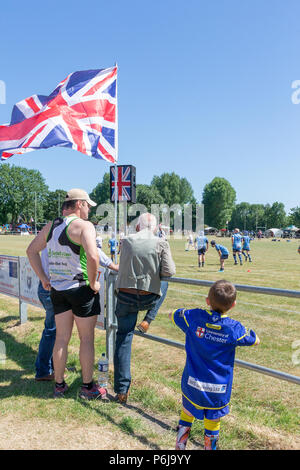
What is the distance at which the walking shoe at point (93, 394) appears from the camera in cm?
351

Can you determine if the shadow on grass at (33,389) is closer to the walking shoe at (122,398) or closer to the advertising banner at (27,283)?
the walking shoe at (122,398)

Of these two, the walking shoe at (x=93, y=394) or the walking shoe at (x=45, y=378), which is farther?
the walking shoe at (x=45, y=378)

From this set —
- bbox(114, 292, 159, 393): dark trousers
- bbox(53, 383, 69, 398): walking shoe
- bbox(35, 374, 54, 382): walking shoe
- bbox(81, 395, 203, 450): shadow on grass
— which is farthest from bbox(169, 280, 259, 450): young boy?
bbox(35, 374, 54, 382): walking shoe

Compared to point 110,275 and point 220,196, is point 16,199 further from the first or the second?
point 110,275

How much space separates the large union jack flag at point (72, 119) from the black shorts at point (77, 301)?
2911 mm

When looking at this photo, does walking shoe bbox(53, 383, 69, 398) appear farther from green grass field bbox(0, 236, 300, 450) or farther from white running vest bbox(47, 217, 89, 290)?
white running vest bbox(47, 217, 89, 290)

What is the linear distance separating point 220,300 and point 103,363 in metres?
1.97

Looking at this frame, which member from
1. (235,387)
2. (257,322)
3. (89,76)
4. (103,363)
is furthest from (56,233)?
(257,322)

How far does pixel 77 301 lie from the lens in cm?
336

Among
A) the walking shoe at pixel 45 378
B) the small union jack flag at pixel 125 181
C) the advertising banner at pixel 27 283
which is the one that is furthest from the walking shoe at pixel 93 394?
the small union jack flag at pixel 125 181

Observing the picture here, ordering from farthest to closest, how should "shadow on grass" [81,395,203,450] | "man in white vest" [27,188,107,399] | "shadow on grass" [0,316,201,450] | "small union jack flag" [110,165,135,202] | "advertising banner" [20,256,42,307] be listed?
1. "small union jack flag" [110,165,135,202]
2. "advertising banner" [20,256,42,307]
3. "man in white vest" [27,188,107,399]
4. "shadow on grass" [0,316,201,450]
5. "shadow on grass" [81,395,203,450]

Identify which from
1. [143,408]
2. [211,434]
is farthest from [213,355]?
[143,408]

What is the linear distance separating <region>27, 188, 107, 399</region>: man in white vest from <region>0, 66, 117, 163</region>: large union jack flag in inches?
97.7

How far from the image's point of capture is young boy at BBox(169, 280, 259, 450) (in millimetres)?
2420
